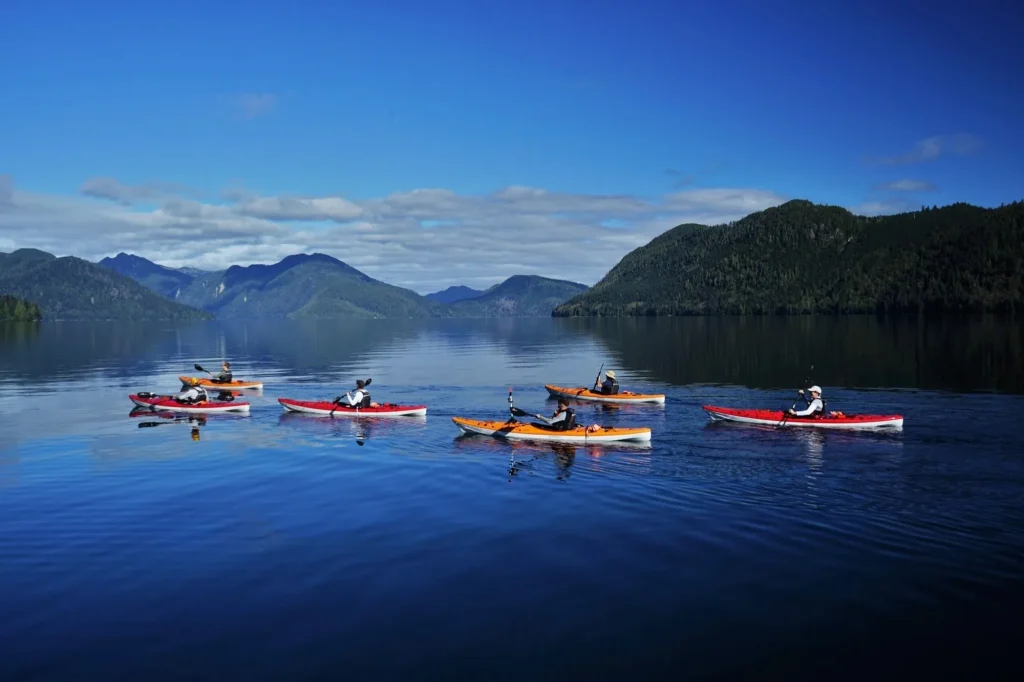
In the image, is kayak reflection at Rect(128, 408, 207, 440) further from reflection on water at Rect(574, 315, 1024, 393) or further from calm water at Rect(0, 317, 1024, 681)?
reflection on water at Rect(574, 315, 1024, 393)

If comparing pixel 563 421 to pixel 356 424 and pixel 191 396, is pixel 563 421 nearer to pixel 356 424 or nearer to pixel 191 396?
pixel 356 424

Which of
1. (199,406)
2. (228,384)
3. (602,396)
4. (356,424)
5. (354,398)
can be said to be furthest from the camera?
(228,384)

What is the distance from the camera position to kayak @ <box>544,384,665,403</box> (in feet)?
203

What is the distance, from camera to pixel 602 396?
64500 mm

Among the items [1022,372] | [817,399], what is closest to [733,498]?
[817,399]

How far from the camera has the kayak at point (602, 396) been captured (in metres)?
62.0

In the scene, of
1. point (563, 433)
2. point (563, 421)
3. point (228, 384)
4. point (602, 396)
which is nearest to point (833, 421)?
point (563, 421)

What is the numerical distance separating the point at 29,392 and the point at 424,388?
129 ft

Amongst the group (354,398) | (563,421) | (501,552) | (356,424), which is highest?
(354,398)

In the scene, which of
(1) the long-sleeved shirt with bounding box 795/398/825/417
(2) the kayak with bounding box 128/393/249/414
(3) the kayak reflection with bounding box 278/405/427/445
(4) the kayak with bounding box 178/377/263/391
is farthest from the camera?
(4) the kayak with bounding box 178/377/263/391

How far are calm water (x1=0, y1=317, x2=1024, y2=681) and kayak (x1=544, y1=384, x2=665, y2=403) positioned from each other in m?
9.04

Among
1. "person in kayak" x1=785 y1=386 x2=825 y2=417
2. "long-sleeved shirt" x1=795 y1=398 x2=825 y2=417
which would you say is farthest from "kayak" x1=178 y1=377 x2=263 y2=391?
"long-sleeved shirt" x1=795 y1=398 x2=825 y2=417

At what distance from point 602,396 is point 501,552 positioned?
1605 inches

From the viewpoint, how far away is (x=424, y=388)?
77750 mm
